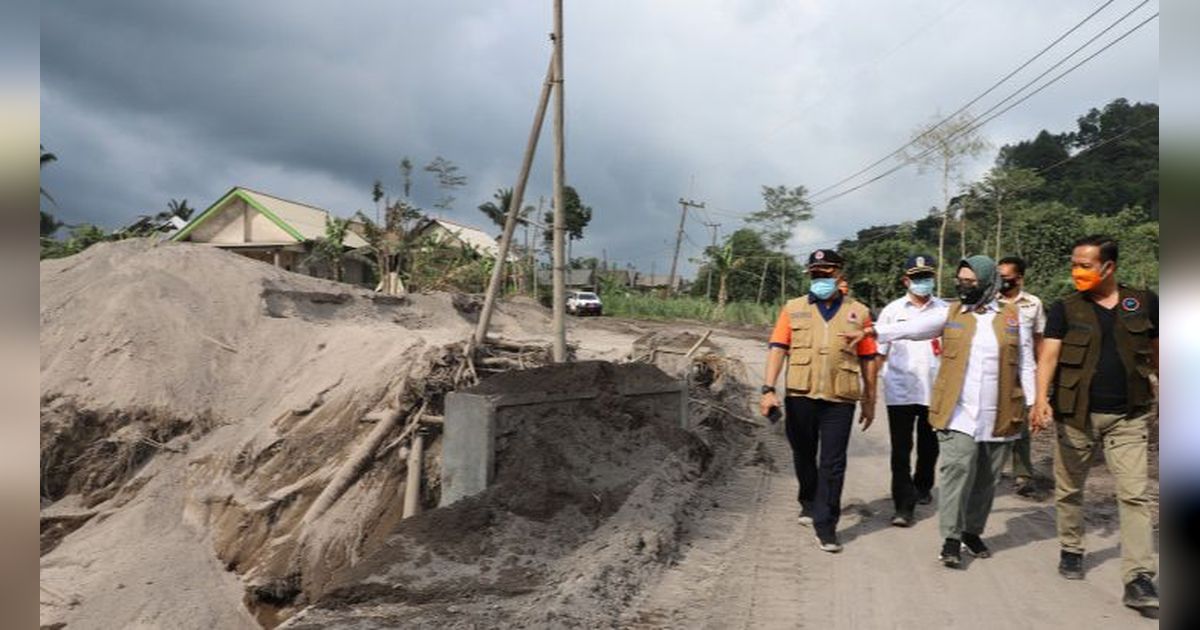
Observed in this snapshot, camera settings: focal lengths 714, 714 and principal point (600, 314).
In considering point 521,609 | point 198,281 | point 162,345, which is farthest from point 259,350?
point 521,609

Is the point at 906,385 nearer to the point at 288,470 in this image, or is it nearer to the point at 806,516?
the point at 806,516

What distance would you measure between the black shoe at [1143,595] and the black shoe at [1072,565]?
50cm

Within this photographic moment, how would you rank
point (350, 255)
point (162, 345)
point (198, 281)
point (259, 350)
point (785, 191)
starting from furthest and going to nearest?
point (785, 191) → point (350, 255) → point (198, 281) → point (259, 350) → point (162, 345)

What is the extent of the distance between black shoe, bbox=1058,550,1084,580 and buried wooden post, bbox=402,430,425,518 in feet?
18.3

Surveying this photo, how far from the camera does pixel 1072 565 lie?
436cm

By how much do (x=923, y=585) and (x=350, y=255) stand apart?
27231mm

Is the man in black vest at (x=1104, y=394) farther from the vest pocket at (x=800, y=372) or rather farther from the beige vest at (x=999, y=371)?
the vest pocket at (x=800, y=372)

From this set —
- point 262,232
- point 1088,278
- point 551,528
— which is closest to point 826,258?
point 1088,278

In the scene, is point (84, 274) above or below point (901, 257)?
below

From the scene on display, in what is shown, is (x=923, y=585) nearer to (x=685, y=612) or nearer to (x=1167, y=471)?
(x=685, y=612)

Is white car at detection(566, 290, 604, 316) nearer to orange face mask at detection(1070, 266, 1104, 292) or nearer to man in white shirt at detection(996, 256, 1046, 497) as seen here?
man in white shirt at detection(996, 256, 1046, 497)

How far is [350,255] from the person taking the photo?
28.4 m

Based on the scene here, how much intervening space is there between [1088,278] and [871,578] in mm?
2157

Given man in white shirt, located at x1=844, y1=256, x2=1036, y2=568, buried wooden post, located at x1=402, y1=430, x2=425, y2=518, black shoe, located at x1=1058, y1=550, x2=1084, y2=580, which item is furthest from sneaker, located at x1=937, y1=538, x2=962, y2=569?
buried wooden post, located at x1=402, y1=430, x2=425, y2=518
